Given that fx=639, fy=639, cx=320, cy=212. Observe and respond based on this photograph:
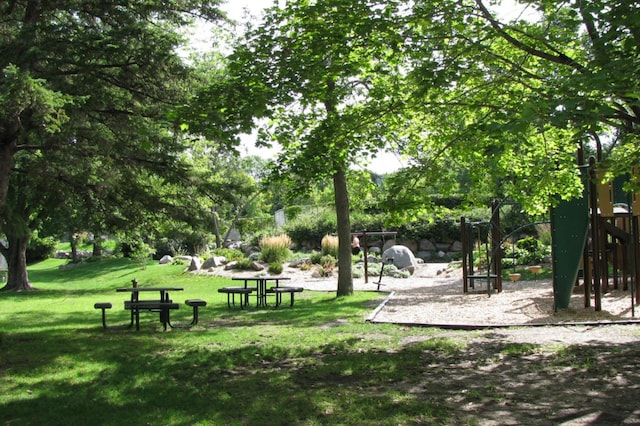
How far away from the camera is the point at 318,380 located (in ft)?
20.6

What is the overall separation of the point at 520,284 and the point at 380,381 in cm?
1113

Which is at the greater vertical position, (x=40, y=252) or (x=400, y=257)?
(x=40, y=252)

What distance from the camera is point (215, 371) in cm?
681

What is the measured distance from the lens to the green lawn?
5.14m

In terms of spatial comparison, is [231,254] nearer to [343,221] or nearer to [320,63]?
[343,221]

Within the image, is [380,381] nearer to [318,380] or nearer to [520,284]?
[318,380]

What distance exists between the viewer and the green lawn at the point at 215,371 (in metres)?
5.14

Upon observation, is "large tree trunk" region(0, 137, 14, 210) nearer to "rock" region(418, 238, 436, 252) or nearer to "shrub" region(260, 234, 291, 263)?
"shrub" region(260, 234, 291, 263)

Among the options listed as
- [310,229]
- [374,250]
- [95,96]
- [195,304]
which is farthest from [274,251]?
[95,96]

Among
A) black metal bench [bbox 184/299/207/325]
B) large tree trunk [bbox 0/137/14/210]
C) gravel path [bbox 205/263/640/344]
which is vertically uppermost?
large tree trunk [bbox 0/137/14/210]

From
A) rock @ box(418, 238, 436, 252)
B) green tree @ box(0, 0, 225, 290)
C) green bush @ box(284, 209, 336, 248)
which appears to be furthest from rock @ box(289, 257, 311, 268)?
green tree @ box(0, 0, 225, 290)

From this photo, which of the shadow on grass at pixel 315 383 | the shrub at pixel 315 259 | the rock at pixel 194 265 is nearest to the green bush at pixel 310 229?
the shrub at pixel 315 259

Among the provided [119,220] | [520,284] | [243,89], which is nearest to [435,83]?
[243,89]

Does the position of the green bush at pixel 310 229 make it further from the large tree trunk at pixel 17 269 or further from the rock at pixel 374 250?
the large tree trunk at pixel 17 269
